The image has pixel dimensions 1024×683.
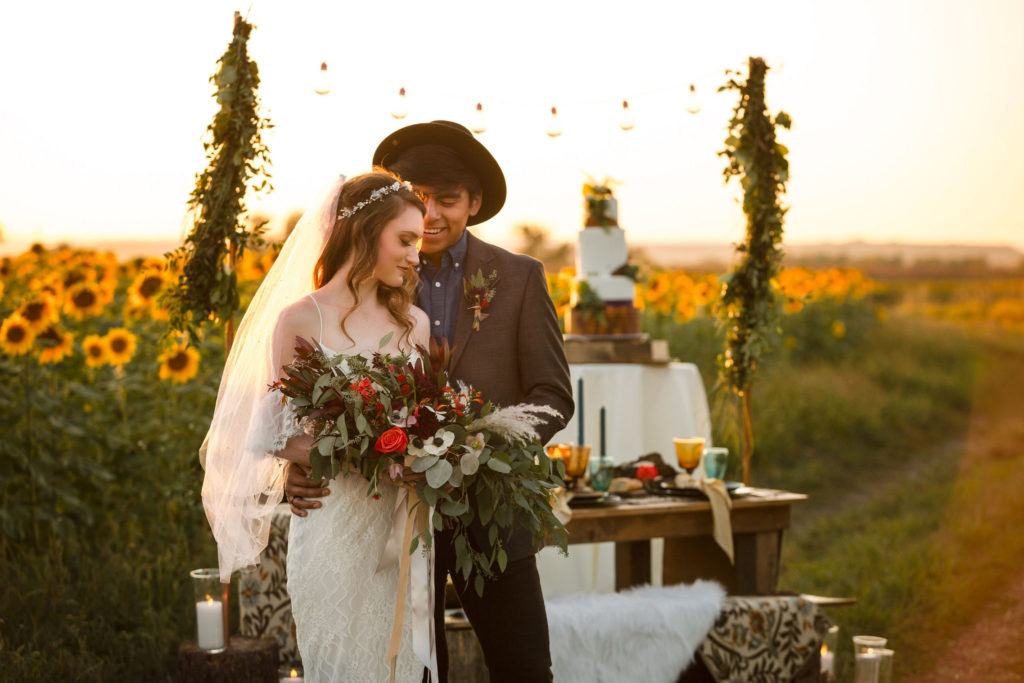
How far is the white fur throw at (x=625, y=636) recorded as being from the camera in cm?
405

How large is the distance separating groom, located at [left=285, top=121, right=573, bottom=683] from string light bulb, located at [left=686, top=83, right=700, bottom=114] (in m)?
2.69

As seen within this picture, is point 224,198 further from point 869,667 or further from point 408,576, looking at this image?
point 869,667

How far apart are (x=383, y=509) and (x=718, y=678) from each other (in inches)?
81.4

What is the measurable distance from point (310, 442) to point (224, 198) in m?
1.86

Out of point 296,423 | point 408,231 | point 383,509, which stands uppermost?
point 408,231

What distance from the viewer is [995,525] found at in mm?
7438

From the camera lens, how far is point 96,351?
565 centimetres

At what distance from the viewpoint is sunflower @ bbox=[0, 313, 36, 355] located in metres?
5.10

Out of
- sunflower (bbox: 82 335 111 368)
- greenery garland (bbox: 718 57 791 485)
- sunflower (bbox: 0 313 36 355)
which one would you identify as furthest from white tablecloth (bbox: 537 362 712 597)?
sunflower (bbox: 0 313 36 355)

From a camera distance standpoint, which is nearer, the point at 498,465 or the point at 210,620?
the point at 498,465

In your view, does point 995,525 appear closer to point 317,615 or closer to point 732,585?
point 732,585

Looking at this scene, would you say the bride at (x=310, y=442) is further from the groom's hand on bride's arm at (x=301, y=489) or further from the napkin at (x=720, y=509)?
the napkin at (x=720, y=509)

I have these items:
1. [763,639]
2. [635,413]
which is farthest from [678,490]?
[635,413]

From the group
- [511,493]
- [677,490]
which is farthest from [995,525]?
[511,493]
